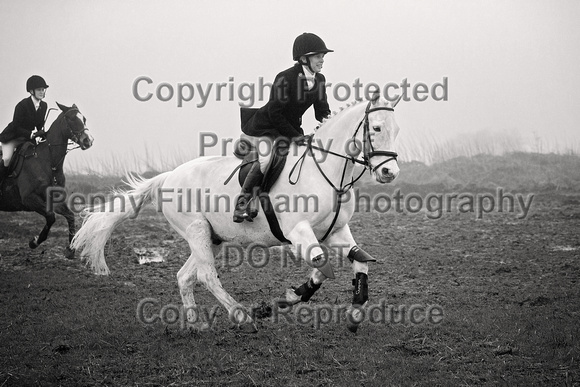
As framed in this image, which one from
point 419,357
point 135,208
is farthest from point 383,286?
Result: point 135,208

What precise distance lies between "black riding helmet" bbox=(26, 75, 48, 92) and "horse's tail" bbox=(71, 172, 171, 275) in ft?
14.7

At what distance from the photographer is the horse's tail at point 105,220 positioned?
813 centimetres

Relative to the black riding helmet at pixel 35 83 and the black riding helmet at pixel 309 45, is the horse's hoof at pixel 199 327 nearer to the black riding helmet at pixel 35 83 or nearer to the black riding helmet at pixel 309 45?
the black riding helmet at pixel 309 45

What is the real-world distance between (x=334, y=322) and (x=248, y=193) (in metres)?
1.75

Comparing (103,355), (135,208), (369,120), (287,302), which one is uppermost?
(369,120)

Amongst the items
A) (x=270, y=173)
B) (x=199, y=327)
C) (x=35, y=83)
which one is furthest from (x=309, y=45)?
(x=35, y=83)

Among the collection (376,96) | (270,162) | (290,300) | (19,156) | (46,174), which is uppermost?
(376,96)

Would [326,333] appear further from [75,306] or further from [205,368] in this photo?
[75,306]

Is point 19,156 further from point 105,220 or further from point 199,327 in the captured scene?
point 199,327

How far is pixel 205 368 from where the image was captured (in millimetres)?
5879

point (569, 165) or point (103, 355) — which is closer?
point (103, 355)

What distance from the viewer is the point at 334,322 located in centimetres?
720

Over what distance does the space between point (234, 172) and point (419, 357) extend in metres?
2.83

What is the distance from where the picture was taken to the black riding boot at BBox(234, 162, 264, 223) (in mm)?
6777
